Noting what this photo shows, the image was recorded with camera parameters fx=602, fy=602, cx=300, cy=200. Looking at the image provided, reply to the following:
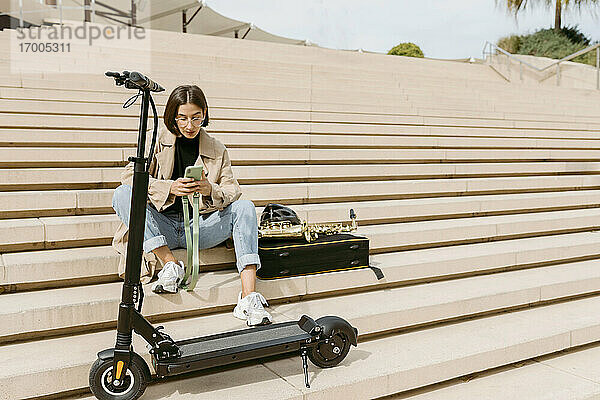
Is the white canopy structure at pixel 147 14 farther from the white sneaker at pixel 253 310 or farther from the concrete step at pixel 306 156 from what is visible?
the white sneaker at pixel 253 310

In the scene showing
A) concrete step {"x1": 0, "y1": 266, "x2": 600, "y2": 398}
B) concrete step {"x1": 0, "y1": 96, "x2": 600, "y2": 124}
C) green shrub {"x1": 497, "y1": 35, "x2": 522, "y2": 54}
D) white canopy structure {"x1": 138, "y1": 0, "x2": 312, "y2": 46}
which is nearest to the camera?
concrete step {"x1": 0, "y1": 266, "x2": 600, "y2": 398}

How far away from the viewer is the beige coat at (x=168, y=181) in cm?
304

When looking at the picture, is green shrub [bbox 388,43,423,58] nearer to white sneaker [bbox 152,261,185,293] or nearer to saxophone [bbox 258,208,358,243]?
saxophone [bbox 258,208,358,243]

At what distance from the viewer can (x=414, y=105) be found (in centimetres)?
771

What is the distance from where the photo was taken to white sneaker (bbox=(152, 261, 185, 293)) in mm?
2959

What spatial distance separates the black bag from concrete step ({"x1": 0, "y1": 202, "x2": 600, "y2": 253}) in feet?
1.72

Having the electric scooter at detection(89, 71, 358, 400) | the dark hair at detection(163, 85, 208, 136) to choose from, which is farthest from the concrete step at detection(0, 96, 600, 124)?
the electric scooter at detection(89, 71, 358, 400)

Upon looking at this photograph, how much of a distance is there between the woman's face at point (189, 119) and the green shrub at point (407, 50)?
14.5m

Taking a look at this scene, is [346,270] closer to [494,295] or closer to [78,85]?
[494,295]

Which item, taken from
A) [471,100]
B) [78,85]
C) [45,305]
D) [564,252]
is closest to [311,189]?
[564,252]

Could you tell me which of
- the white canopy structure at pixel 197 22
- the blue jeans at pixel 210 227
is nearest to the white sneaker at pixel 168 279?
the blue jeans at pixel 210 227

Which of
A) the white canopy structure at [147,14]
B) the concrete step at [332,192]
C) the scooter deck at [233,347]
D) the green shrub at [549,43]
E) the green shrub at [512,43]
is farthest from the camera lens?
the green shrub at [512,43]

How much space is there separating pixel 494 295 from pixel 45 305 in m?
2.56

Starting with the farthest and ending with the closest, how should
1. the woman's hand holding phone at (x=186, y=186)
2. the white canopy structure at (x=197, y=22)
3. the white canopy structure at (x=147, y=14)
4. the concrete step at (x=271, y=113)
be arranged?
the white canopy structure at (x=197, y=22), the white canopy structure at (x=147, y=14), the concrete step at (x=271, y=113), the woman's hand holding phone at (x=186, y=186)
